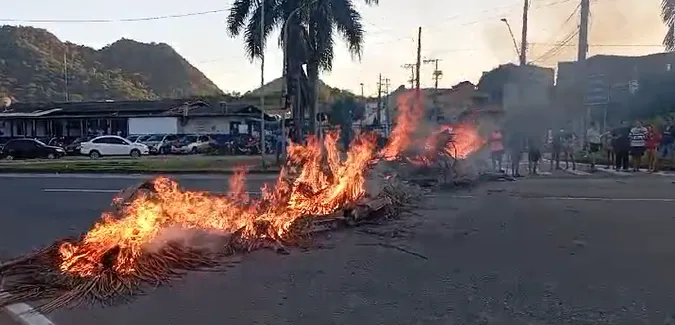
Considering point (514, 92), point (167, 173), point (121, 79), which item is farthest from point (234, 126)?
point (121, 79)

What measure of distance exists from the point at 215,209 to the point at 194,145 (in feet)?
113

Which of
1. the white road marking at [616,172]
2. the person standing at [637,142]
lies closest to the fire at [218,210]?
the white road marking at [616,172]

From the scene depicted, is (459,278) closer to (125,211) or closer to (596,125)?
(125,211)

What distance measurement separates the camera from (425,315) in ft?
18.7

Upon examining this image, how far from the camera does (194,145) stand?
42.7 metres

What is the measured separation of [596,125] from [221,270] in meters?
29.9

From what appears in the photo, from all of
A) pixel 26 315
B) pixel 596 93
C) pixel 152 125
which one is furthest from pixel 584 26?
pixel 152 125

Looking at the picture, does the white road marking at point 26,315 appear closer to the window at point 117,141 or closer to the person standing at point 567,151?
the person standing at point 567,151

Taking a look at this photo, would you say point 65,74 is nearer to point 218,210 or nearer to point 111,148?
point 111,148

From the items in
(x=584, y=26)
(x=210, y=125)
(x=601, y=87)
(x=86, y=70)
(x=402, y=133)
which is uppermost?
(x=86, y=70)

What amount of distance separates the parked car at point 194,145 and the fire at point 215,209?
1193 inches

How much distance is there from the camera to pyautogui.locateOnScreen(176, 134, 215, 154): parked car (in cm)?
4219

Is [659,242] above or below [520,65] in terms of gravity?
below

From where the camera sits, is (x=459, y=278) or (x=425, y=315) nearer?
(x=425, y=315)
